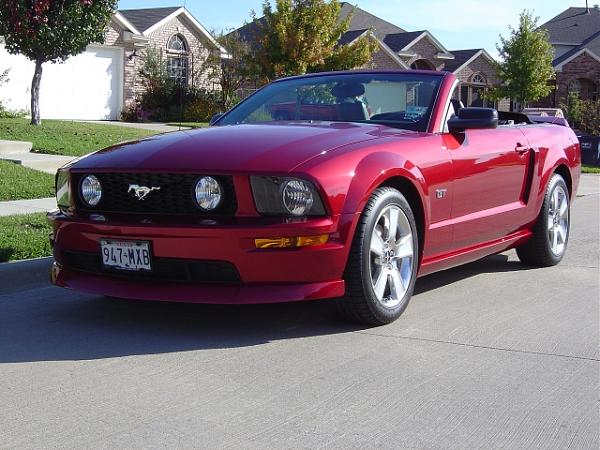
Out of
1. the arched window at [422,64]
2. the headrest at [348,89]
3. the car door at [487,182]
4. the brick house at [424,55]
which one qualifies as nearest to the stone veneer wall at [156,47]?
the brick house at [424,55]

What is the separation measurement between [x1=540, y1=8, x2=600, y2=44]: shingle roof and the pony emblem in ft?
166

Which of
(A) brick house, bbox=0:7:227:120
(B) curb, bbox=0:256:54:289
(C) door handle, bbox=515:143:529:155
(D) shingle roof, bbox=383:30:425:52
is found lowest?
(B) curb, bbox=0:256:54:289

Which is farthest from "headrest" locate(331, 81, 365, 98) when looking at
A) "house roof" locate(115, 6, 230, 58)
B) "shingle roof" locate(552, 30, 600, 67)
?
"shingle roof" locate(552, 30, 600, 67)

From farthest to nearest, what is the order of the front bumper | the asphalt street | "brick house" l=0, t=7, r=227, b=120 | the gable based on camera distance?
the gable → "brick house" l=0, t=7, r=227, b=120 → the front bumper → the asphalt street

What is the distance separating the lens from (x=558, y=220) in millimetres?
7363

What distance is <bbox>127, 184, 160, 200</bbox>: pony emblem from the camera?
15.5 ft

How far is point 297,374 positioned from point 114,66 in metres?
27.8

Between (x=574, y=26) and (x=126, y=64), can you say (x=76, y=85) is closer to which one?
(x=126, y=64)

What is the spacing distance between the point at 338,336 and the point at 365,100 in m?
1.92

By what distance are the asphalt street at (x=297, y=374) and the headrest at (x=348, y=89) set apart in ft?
4.78

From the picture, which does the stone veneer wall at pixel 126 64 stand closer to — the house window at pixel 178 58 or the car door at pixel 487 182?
the house window at pixel 178 58

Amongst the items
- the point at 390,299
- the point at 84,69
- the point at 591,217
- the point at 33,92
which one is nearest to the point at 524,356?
the point at 390,299

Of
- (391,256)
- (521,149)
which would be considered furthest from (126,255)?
(521,149)

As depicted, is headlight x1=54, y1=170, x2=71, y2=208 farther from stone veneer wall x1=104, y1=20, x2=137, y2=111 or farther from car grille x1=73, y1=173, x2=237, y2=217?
stone veneer wall x1=104, y1=20, x2=137, y2=111
